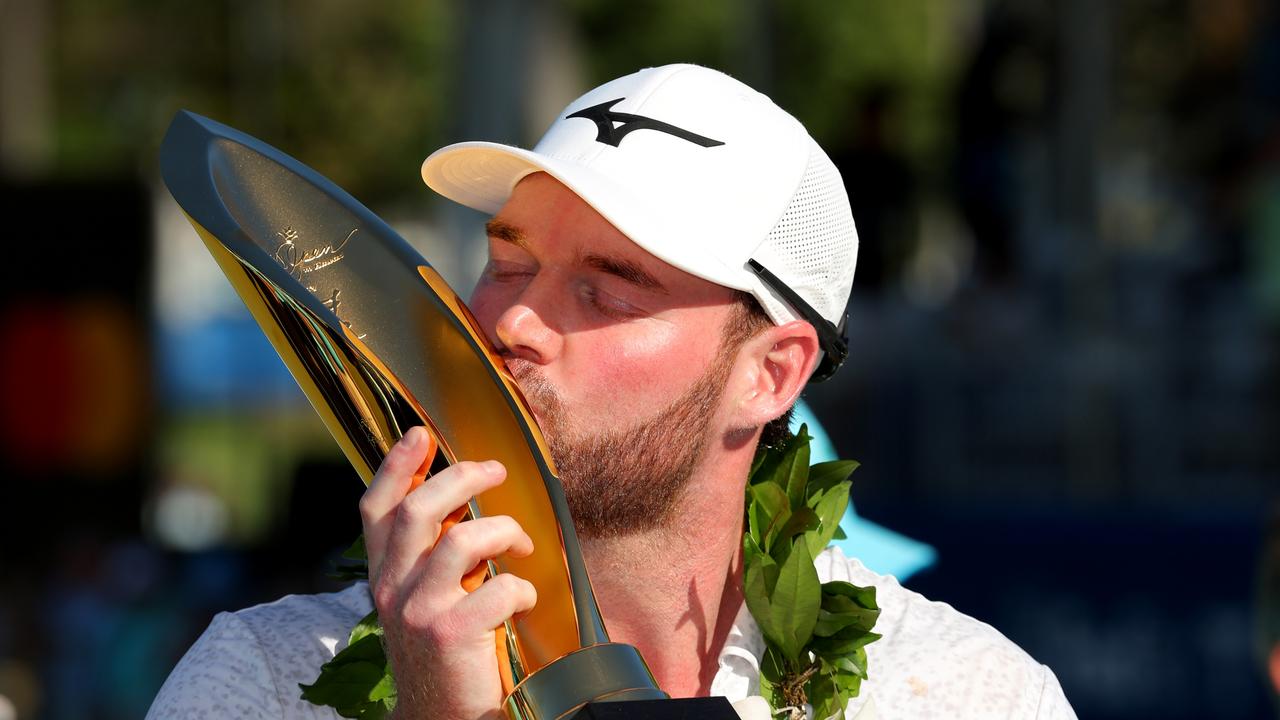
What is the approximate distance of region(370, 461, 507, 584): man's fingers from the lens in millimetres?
1574

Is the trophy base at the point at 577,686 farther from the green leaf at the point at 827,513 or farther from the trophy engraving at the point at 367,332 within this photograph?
the green leaf at the point at 827,513

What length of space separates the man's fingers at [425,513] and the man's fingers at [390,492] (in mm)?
16

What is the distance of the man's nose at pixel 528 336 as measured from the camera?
6.72ft

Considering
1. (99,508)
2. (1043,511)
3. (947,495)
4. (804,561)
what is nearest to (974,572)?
(1043,511)

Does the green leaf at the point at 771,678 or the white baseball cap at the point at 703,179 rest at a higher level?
the white baseball cap at the point at 703,179

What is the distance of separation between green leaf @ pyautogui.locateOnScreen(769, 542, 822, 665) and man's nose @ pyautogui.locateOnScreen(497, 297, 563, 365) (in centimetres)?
49

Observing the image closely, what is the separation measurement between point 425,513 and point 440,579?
7cm

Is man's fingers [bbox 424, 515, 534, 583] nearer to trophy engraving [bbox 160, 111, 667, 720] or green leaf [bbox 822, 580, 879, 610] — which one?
trophy engraving [bbox 160, 111, 667, 720]

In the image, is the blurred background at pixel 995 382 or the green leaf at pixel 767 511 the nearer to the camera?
the green leaf at pixel 767 511

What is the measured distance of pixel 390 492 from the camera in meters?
1.63

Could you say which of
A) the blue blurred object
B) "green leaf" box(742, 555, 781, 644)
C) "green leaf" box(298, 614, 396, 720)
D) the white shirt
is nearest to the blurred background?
the blue blurred object

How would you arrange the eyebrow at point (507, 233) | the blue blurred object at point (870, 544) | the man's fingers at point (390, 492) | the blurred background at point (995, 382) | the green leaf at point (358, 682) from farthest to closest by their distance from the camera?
the blurred background at point (995, 382) < the blue blurred object at point (870, 544) < the eyebrow at point (507, 233) < the green leaf at point (358, 682) < the man's fingers at point (390, 492)

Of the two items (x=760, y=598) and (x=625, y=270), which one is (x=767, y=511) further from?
(x=625, y=270)
